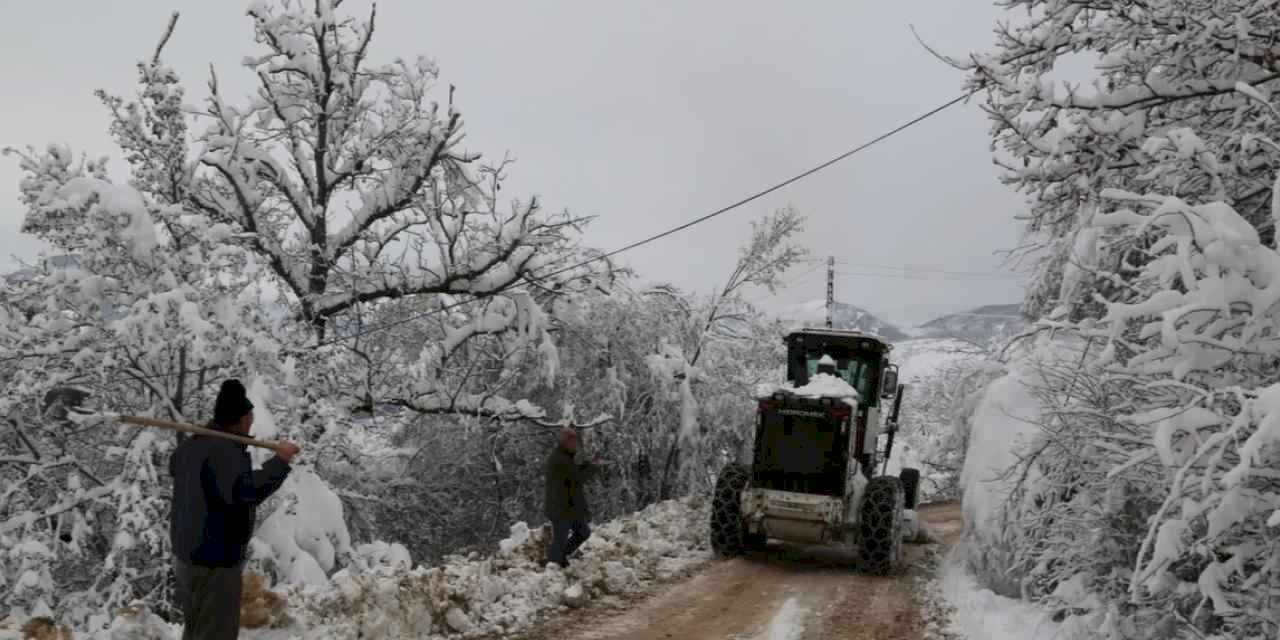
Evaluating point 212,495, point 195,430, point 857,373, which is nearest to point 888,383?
point 857,373

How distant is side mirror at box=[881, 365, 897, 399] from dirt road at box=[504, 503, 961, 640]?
2.51 metres

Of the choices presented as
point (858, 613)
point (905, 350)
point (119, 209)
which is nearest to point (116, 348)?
point (119, 209)

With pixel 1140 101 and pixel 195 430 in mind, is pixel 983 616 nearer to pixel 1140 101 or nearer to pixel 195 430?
pixel 1140 101

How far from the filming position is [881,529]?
37.3 ft

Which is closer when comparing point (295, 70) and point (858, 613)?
point (858, 613)

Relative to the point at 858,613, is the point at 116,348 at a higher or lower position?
higher

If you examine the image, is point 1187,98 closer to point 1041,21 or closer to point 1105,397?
point 1041,21

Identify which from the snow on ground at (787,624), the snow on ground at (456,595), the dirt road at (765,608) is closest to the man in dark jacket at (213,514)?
the snow on ground at (456,595)

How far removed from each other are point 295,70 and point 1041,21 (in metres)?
12.1

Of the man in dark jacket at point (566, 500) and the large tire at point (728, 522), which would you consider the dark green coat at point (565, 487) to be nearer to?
the man in dark jacket at point (566, 500)

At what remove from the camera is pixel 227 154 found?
1377cm

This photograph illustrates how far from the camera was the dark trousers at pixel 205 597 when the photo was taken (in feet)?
15.4

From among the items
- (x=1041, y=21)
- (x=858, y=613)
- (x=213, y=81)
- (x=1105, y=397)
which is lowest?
(x=858, y=613)

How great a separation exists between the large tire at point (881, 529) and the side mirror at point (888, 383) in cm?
202
